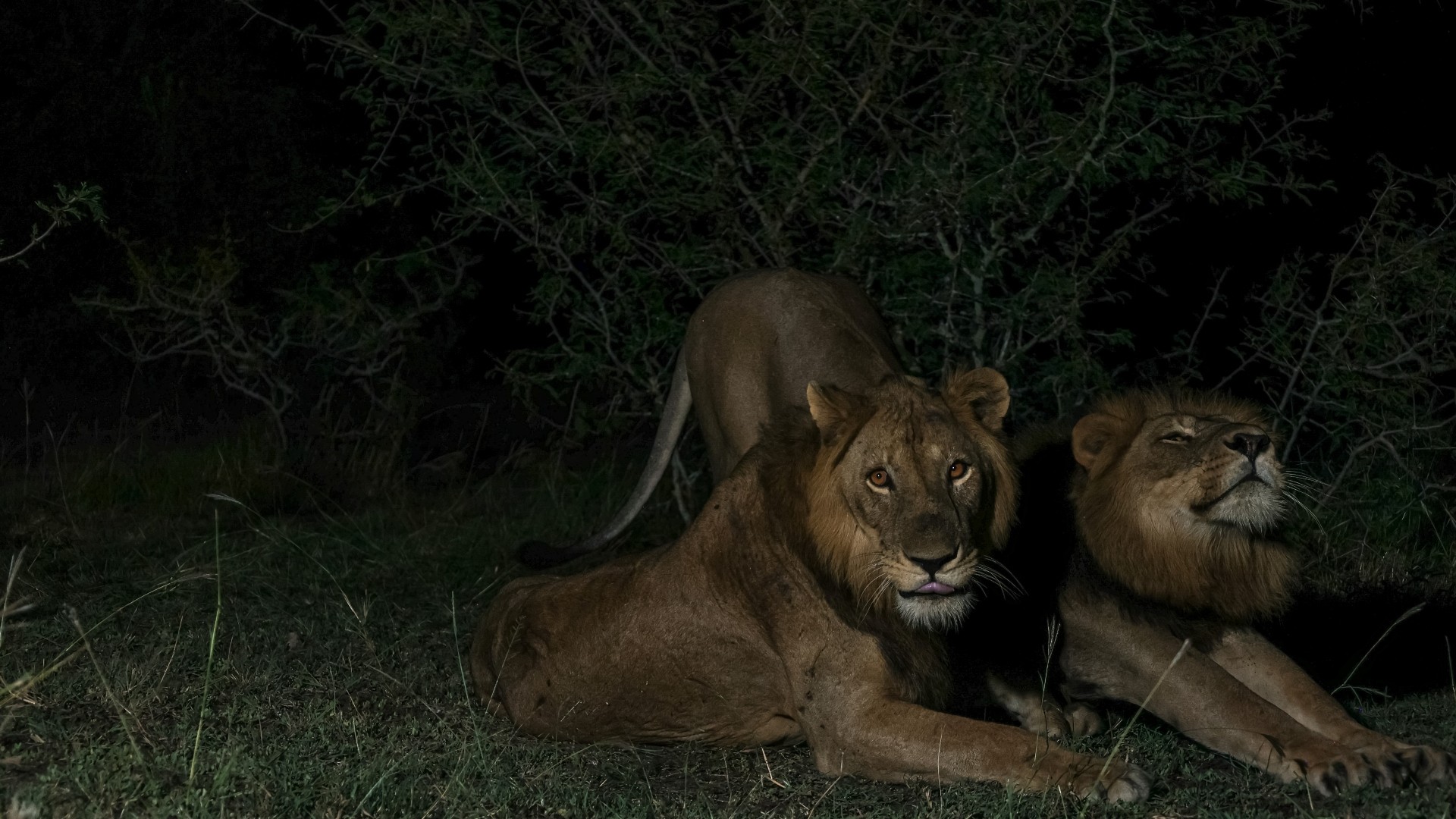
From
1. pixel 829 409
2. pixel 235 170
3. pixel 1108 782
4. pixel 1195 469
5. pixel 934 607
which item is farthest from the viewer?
pixel 235 170

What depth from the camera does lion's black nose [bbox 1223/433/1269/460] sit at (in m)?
3.80

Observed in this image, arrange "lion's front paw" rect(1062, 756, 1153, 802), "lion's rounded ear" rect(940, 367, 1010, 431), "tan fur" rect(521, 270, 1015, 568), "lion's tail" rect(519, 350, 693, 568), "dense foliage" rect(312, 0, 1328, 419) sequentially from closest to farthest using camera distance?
"lion's front paw" rect(1062, 756, 1153, 802)
"lion's rounded ear" rect(940, 367, 1010, 431)
"tan fur" rect(521, 270, 1015, 568)
"lion's tail" rect(519, 350, 693, 568)
"dense foliage" rect(312, 0, 1328, 419)

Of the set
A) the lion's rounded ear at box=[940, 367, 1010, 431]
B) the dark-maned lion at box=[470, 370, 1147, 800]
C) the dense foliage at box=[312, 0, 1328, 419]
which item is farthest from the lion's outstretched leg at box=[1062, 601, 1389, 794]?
the dense foliage at box=[312, 0, 1328, 419]

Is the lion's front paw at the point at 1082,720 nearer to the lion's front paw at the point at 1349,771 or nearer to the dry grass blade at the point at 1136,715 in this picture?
the dry grass blade at the point at 1136,715

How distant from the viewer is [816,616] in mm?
3803

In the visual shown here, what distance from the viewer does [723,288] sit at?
564 cm

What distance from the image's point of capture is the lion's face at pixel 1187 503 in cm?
384

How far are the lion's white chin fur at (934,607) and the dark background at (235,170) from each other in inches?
203

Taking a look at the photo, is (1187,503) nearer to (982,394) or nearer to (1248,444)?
(1248,444)

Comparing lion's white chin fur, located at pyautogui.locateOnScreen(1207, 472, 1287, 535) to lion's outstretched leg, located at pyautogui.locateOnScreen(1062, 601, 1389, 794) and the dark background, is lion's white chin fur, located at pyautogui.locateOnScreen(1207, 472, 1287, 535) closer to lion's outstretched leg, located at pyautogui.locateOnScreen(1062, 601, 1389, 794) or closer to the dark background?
lion's outstretched leg, located at pyautogui.locateOnScreen(1062, 601, 1389, 794)

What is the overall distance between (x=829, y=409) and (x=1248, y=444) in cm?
97

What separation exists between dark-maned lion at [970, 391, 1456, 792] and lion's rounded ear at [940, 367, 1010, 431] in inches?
16.2

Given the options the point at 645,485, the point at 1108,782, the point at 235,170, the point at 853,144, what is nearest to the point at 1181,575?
the point at 1108,782

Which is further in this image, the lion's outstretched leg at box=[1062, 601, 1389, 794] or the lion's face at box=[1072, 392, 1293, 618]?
the lion's face at box=[1072, 392, 1293, 618]
